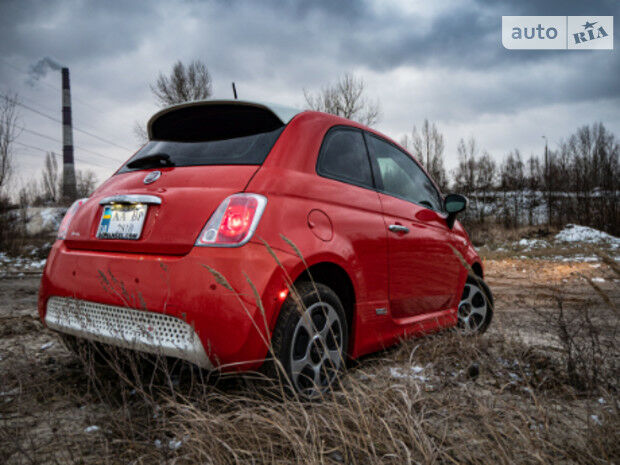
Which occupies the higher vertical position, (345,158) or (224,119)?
(224,119)

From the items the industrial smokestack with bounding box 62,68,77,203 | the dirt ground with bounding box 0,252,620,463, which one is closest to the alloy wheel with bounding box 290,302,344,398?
the dirt ground with bounding box 0,252,620,463

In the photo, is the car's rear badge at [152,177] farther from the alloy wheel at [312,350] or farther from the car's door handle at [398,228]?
the car's door handle at [398,228]

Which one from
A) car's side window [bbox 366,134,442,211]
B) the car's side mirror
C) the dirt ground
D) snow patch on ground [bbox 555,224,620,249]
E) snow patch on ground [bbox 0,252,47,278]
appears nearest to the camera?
the dirt ground

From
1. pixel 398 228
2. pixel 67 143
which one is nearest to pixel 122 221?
pixel 398 228

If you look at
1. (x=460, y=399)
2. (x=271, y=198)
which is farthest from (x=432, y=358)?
(x=271, y=198)

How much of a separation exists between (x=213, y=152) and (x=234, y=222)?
0.55m

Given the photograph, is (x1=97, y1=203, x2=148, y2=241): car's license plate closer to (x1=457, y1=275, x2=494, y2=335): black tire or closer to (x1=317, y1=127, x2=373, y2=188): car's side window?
(x1=317, y1=127, x2=373, y2=188): car's side window

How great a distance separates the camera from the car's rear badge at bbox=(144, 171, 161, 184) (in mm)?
2121

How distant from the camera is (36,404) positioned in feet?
6.40

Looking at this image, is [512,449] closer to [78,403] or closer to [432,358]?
[432,358]

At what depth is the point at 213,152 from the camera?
216cm

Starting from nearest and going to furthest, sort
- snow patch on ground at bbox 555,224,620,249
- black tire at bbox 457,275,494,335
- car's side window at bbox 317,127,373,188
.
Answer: car's side window at bbox 317,127,373,188, black tire at bbox 457,275,494,335, snow patch on ground at bbox 555,224,620,249

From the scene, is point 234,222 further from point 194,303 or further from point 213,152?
point 213,152

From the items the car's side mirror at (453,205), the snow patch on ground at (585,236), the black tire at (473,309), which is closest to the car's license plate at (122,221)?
the car's side mirror at (453,205)
